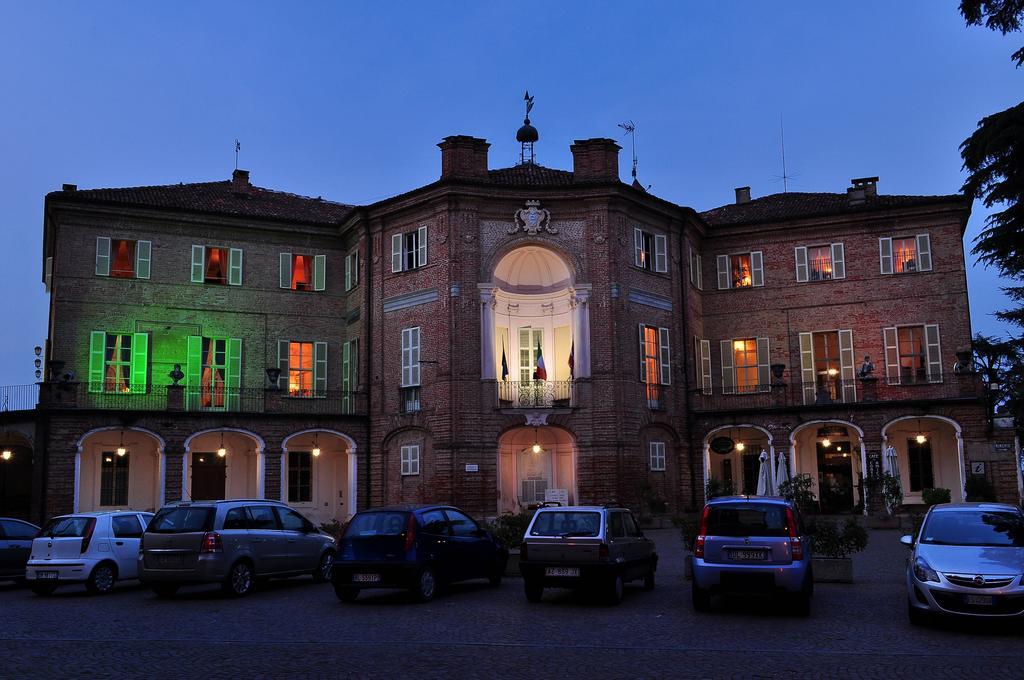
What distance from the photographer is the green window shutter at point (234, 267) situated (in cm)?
3397

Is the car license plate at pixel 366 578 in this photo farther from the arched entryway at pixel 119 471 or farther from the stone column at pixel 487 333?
the arched entryway at pixel 119 471

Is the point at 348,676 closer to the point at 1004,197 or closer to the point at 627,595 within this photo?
the point at 627,595

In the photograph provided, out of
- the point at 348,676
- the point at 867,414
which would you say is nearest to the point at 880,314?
the point at 867,414

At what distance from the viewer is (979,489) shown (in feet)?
98.7

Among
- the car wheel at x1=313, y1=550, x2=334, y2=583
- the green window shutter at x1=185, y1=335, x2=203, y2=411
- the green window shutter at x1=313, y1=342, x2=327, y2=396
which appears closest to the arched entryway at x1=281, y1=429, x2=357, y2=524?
the green window shutter at x1=313, y1=342, x2=327, y2=396

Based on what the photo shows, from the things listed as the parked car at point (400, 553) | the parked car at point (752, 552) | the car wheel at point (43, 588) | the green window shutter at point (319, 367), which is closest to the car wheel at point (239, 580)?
the parked car at point (400, 553)

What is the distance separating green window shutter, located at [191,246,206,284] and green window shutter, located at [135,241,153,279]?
55.8 inches

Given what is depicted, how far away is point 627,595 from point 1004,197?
29.5 feet

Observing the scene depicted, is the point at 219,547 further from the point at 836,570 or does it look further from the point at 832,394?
the point at 832,394

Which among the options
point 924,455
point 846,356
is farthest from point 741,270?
point 924,455

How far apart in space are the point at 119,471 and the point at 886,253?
2726 cm

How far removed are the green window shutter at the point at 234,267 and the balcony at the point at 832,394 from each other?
16.2 meters

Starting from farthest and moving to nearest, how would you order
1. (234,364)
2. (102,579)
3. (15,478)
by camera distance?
(15,478) → (234,364) → (102,579)

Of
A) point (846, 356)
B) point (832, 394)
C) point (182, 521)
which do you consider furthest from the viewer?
point (846, 356)
